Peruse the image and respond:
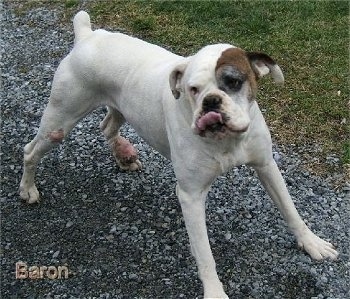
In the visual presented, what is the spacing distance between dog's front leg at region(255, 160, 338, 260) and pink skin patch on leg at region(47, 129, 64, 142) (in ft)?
4.75

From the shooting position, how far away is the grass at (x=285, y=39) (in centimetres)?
545

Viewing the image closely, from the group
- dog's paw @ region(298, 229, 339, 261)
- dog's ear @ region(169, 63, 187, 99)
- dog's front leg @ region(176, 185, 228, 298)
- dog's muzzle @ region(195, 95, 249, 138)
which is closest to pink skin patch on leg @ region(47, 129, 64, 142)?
dog's front leg @ region(176, 185, 228, 298)

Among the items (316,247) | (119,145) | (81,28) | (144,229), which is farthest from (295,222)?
(81,28)

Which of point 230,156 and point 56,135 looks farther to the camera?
point 56,135

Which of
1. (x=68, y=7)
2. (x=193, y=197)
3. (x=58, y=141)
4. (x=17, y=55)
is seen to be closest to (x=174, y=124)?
(x=193, y=197)

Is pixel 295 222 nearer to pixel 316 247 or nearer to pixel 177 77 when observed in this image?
pixel 316 247

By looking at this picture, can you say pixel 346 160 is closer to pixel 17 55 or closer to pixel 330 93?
pixel 330 93

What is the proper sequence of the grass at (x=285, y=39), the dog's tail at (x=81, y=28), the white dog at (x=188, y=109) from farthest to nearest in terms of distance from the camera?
1. the grass at (x=285, y=39)
2. the dog's tail at (x=81, y=28)
3. the white dog at (x=188, y=109)

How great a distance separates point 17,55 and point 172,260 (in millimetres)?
3812

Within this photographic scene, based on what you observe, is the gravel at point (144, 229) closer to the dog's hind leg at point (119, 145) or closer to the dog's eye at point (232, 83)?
the dog's hind leg at point (119, 145)

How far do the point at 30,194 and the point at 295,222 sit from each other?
6.62ft

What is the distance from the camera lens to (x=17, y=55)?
7195 millimetres

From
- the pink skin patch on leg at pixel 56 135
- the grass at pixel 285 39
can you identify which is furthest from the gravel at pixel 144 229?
the pink skin patch on leg at pixel 56 135

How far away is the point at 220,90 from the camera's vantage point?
3266mm
